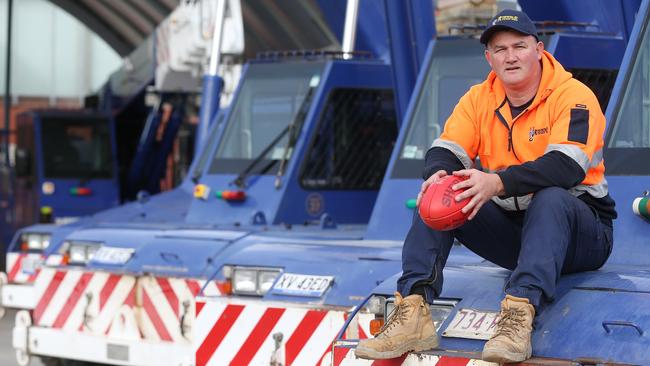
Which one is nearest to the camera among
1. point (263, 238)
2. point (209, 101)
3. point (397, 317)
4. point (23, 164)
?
point (397, 317)

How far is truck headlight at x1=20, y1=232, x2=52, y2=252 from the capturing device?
13.7m

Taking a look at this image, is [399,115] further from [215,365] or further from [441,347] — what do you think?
[441,347]

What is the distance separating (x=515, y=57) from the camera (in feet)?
18.2

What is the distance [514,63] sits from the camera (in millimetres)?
5574

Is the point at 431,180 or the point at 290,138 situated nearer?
the point at 431,180

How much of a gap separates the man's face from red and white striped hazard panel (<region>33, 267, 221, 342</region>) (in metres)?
3.47

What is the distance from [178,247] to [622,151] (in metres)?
3.45

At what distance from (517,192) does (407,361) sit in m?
0.68

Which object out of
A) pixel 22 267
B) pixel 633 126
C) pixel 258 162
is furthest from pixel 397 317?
pixel 22 267

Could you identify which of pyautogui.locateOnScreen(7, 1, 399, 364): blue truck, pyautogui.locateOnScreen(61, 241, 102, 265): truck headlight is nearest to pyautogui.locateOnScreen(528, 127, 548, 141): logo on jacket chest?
pyautogui.locateOnScreen(7, 1, 399, 364): blue truck

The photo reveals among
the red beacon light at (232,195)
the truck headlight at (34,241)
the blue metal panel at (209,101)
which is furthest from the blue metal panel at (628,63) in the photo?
the truck headlight at (34,241)

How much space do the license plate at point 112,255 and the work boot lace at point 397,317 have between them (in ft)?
14.0

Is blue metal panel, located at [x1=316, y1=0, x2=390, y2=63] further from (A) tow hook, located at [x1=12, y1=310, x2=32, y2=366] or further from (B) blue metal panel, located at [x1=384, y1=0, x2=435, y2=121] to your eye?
(A) tow hook, located at [x1=12, y1=310, x2=32, y2=366]

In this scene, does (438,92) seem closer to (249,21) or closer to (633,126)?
(633,126)
